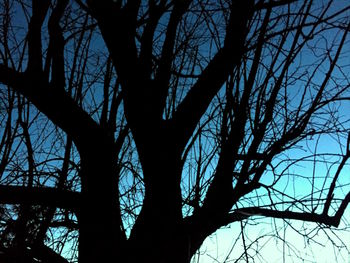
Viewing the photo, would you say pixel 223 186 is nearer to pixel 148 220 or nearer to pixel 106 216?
pixel 148 220

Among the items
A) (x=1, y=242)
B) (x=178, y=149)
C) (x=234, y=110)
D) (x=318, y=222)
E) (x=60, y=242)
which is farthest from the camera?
(x=60, y=242)

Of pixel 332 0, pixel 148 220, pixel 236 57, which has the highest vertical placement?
pixel 332 0

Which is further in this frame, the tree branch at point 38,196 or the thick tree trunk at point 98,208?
the tree branch at point 38,196

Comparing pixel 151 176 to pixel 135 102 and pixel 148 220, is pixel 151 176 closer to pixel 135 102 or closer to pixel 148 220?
pixel 148 220

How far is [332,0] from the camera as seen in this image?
2.32 meters

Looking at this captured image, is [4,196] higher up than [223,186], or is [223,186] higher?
[223,186]

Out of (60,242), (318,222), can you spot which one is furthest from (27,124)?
(318,222)

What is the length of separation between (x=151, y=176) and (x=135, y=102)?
0.38 m

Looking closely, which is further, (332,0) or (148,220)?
(332,0)

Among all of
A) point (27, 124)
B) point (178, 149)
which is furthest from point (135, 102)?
point (27, 124)

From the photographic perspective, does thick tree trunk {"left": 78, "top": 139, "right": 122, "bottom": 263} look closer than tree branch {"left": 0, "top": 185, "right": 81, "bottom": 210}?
Yes

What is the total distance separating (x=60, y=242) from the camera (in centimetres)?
267

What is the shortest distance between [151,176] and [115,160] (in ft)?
0.93

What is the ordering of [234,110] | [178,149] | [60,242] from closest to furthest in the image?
[178,149] < [234,110] < [60,242]
